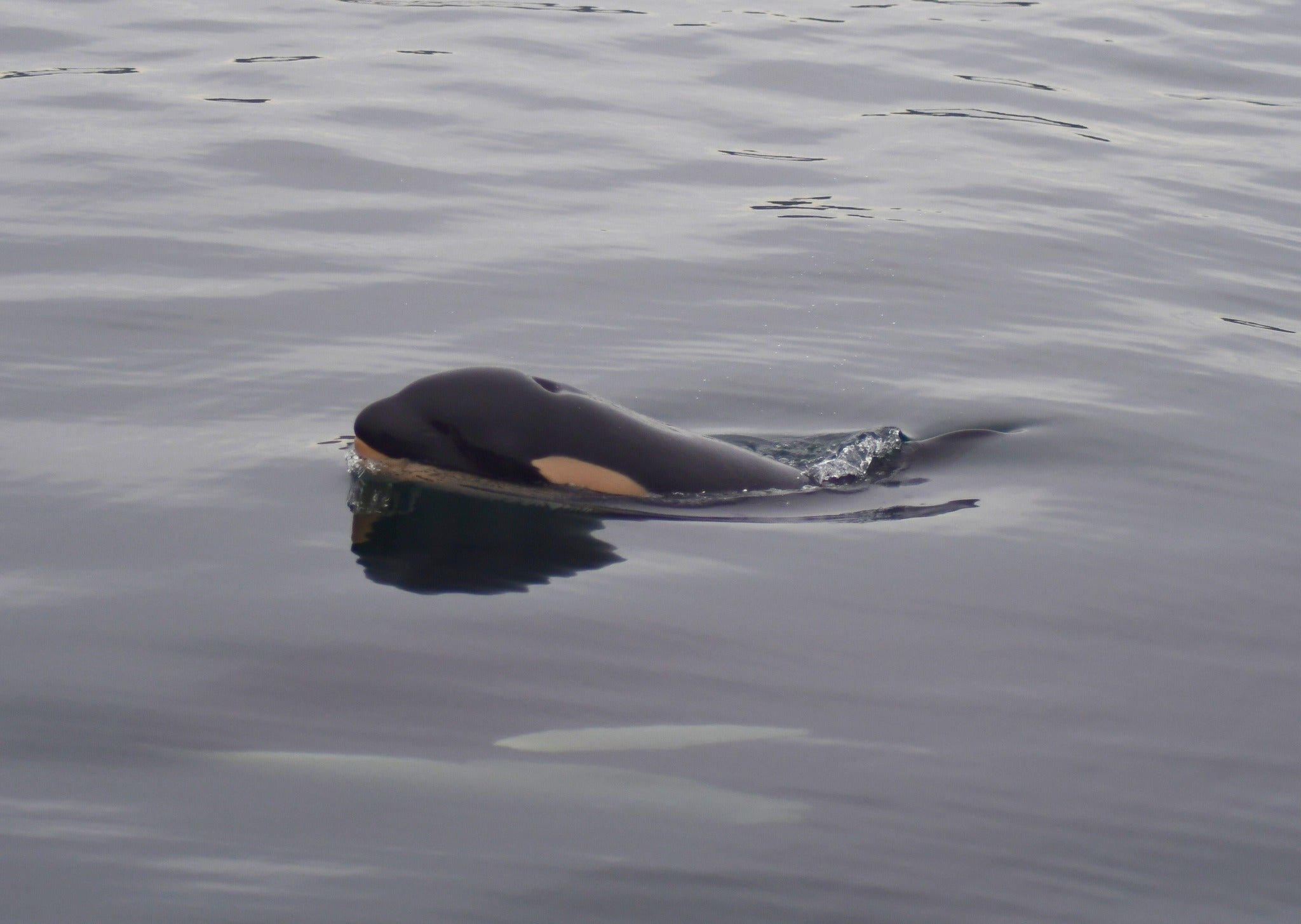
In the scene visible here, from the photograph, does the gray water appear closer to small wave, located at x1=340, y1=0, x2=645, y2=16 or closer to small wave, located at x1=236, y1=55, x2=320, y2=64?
small wave, located at x1=236, y1=55, x2=320, y2=64

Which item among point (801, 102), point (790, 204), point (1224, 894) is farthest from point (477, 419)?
point (801, 102)

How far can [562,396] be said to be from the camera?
7.71 m

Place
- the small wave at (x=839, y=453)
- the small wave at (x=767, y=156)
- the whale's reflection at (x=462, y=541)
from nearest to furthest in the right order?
the whale's reflection at (x=462, y=541) → the small wave at (x=839, y=453) → the small wave at (x=767, y=156)

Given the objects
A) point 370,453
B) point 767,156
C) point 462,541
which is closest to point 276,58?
point 767,156

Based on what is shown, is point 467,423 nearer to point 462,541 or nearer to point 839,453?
point 462,541

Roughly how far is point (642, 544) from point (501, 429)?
0.85m

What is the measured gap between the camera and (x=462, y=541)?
7367mm

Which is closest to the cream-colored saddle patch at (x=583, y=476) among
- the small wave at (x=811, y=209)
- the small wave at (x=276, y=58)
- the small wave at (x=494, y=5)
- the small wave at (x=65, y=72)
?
the small wave at (x=811, y=209)

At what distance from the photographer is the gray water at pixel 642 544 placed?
5.09 metres

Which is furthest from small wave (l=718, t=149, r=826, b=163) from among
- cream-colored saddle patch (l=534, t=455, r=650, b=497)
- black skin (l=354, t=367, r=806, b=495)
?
cream-colored saddle patch (l=534, t=455, r=650, b=497)

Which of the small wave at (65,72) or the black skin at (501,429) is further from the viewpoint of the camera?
the small wave at (65,72)

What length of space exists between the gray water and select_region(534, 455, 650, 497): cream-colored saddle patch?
25 centimetres

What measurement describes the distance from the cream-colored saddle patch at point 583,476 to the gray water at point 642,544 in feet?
0.81

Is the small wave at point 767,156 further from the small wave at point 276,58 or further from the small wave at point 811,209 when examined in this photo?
the small wave at point 276,58
